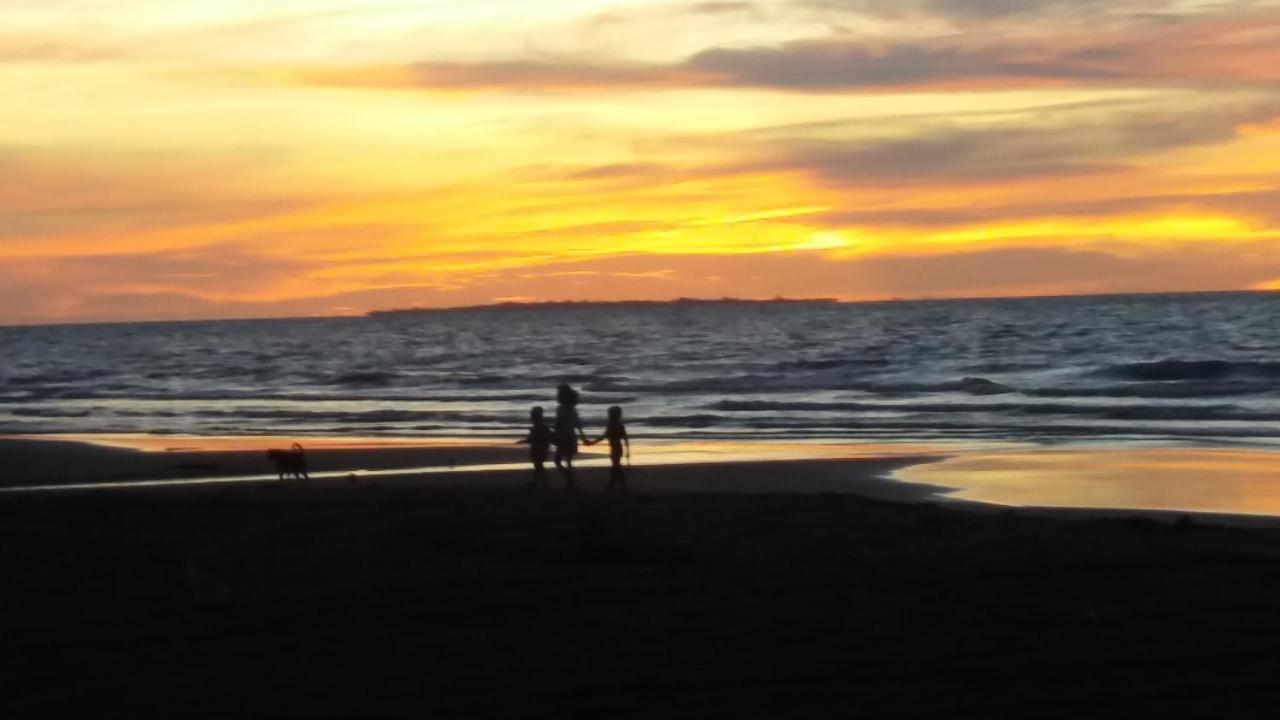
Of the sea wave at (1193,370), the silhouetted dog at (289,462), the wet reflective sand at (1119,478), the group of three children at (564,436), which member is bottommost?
the wet reflective sand at (1119,478)

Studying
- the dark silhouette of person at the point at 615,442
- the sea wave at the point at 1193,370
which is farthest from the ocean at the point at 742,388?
the dark silhouette of person at the point at 615,442

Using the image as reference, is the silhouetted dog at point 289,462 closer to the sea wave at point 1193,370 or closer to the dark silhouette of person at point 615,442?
the dark silhouette of person at point 615,442

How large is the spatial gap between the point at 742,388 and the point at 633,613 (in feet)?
133

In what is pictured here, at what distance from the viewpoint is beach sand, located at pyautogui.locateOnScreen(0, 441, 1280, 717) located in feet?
25.3

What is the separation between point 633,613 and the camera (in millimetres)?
9703

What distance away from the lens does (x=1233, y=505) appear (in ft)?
58.9

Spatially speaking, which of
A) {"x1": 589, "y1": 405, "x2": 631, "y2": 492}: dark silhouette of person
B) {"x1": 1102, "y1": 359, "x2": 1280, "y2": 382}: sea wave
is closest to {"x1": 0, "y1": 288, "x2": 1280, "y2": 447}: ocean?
{"x1": 1102, "y1": 359, "x2": 1280, "y2": 382}: sea wave

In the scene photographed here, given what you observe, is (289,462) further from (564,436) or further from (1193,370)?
(1193,370)

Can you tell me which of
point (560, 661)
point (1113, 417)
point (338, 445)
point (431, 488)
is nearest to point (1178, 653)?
point (560, 661)

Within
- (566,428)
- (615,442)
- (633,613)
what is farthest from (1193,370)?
(633,613)

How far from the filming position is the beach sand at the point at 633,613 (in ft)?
25.3

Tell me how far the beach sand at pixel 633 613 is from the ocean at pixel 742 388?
1648 centimetres

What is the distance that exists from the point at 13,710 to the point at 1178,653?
589 cm

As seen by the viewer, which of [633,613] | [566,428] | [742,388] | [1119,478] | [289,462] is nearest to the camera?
[633,613]
